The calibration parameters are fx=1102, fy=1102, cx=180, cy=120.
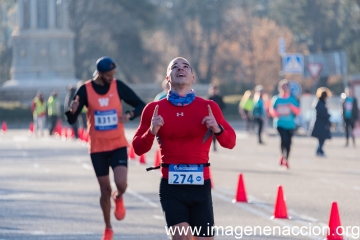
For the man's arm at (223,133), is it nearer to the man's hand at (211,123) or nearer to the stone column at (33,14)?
the man's hand at (211,123)

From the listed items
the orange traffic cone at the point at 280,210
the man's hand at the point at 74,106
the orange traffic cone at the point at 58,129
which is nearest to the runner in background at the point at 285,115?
the orange traffic cone at the point at 280,210

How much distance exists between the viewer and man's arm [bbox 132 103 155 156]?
313 inches

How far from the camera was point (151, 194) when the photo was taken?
16.6 meters

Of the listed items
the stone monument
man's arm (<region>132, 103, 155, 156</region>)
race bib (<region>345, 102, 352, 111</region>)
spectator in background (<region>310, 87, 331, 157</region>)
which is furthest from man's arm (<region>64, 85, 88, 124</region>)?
the stone monument

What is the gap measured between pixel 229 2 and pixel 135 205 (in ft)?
232

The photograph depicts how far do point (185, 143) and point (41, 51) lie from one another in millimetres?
58374

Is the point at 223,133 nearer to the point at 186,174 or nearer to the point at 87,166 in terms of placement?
the point at 186,174

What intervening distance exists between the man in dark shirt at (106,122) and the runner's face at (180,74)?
364 centimetres

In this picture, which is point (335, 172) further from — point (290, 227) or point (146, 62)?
point (146, 62)

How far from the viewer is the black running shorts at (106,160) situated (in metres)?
11.5

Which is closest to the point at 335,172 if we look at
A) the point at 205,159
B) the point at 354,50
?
the point at 205,159

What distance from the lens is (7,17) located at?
314 feet

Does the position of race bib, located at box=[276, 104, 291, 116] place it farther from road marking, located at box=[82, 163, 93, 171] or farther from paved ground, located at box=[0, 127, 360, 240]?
road marking, located at box=[82, 163, 93, 171]

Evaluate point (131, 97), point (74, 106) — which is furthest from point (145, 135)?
point (131, 97)
